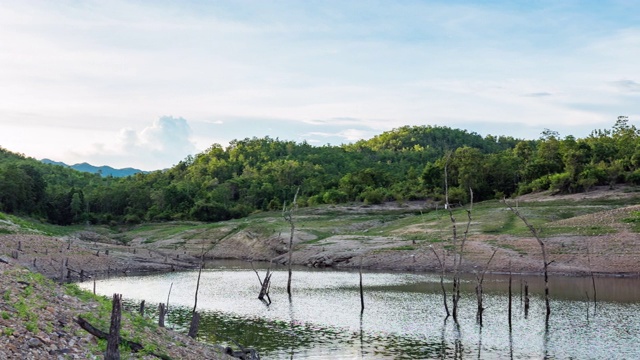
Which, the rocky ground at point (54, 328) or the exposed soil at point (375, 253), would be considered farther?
the exposed soil at point (375, 253)

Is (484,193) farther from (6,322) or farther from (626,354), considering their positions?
(6,322)

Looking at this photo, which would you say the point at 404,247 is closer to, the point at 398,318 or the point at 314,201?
the point at 398,318

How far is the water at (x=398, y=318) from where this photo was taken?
41.6 meters

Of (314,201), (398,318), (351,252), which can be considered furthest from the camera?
(314,201)

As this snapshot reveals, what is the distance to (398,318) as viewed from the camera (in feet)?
177

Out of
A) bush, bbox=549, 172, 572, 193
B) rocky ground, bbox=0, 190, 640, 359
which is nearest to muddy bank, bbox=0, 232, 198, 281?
rocky ground, bbox=0, 190, 640, 359

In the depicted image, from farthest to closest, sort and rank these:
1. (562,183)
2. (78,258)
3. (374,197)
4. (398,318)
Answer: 1. (374,197)
2. (562,183)
3. (78,258)
4. (398,318)

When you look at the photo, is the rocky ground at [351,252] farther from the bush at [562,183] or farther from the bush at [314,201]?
the bush at [314,201]

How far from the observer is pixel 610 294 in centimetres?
6806

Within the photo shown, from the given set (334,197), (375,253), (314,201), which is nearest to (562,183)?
(375,253)

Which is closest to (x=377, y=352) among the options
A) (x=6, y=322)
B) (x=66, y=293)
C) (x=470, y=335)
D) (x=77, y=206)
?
(x=470, y=335)

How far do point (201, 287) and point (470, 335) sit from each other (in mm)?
37394

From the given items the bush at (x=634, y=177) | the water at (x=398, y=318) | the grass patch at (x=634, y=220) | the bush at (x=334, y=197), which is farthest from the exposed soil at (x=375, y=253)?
the bush at (x=334, y=197)

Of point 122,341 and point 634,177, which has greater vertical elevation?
point 634,177
